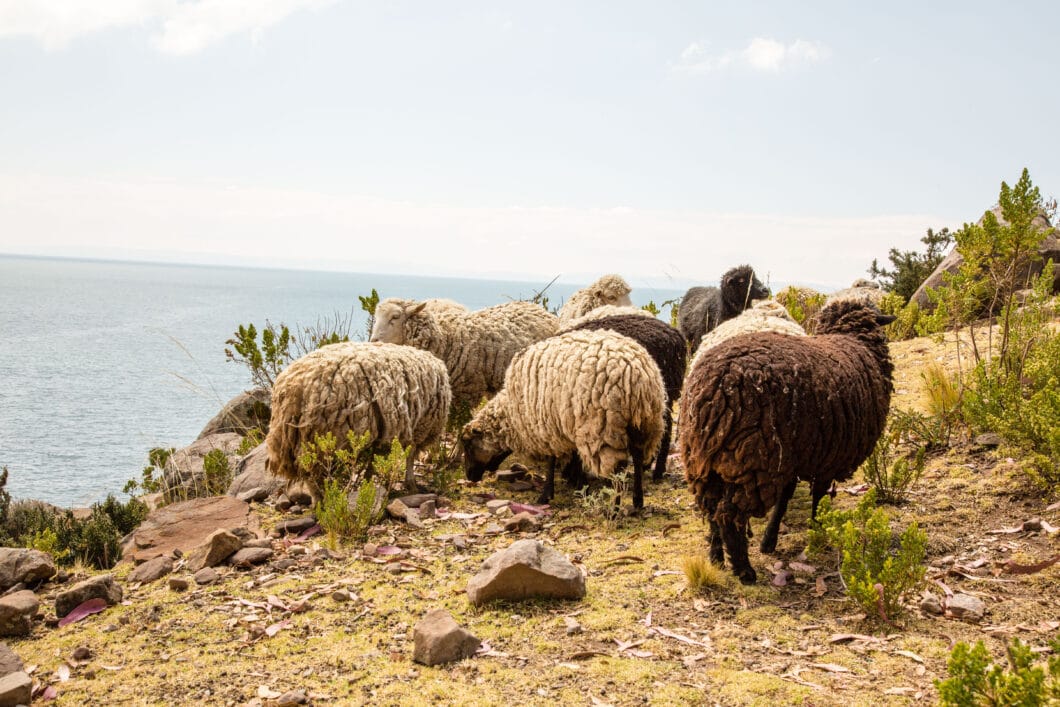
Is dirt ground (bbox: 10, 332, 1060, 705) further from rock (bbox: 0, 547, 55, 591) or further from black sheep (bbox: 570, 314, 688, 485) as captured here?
black sheep (bbox: 570, 314, 688, 485)

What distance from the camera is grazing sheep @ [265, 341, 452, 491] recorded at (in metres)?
6.80

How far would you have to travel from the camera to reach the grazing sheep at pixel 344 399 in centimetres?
680

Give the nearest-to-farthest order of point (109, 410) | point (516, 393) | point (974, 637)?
point (974, 637) < point (516, 393) < point (109, 410)

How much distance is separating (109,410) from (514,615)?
14.9 metres

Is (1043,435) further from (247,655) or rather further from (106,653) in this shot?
(106,653)

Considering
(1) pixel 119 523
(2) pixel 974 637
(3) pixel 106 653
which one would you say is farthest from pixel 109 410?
(2) pixel 974 637

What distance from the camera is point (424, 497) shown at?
7.41 meters

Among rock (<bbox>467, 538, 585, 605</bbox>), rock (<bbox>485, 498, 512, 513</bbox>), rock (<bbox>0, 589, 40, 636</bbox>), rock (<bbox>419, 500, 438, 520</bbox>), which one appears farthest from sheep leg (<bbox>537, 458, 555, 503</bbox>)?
rock (<bbox>0, 589, 40, 636</bbox>)

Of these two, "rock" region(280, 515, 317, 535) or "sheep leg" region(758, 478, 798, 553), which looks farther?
"rock" region(280, 515, 317, 535)

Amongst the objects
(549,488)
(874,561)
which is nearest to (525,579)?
(874,561)

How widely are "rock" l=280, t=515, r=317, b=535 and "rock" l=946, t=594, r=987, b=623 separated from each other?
5.23 meters

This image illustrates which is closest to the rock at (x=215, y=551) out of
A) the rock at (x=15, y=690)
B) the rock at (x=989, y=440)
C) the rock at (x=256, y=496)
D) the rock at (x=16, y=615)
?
the rock at (x=16, y=615)

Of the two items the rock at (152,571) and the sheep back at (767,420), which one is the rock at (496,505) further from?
the rock at (152,571)

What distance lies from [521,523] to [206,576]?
266 centimetres
